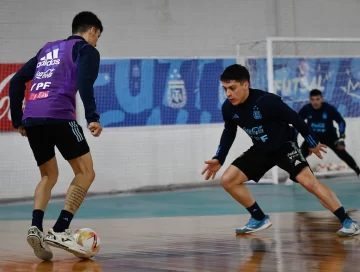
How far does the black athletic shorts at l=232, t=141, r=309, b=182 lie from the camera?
7691 mm

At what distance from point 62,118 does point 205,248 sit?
166cm

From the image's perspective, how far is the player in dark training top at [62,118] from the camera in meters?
6.37

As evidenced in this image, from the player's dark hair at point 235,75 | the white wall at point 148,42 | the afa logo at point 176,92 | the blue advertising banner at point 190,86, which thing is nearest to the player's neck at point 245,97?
the player's dark hair at point 235,75

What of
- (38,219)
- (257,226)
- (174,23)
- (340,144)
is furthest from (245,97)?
(174,23)

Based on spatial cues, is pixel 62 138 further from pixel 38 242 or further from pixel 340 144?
pixel 340 144

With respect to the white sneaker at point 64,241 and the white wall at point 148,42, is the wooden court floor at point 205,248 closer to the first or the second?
the white sneaker at point 64,241

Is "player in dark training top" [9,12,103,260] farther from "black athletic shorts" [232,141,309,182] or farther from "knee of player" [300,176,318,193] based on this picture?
"knee of player" [300,176,318,193]

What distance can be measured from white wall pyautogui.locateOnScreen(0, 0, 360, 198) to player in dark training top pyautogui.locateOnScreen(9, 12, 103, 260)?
805cm

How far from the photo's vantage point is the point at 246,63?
16.4m

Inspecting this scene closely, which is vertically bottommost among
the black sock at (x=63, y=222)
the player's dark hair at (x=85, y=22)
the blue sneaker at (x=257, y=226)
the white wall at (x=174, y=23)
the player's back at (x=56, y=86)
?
the blue sneaker at (x=257, y=226)

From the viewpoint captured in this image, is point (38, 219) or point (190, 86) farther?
point (190, 86)

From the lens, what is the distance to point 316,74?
17328mm

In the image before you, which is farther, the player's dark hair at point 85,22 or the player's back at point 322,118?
the player's back at point 322,118

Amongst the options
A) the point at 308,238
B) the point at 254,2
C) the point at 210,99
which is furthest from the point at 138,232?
the point at 254,2
